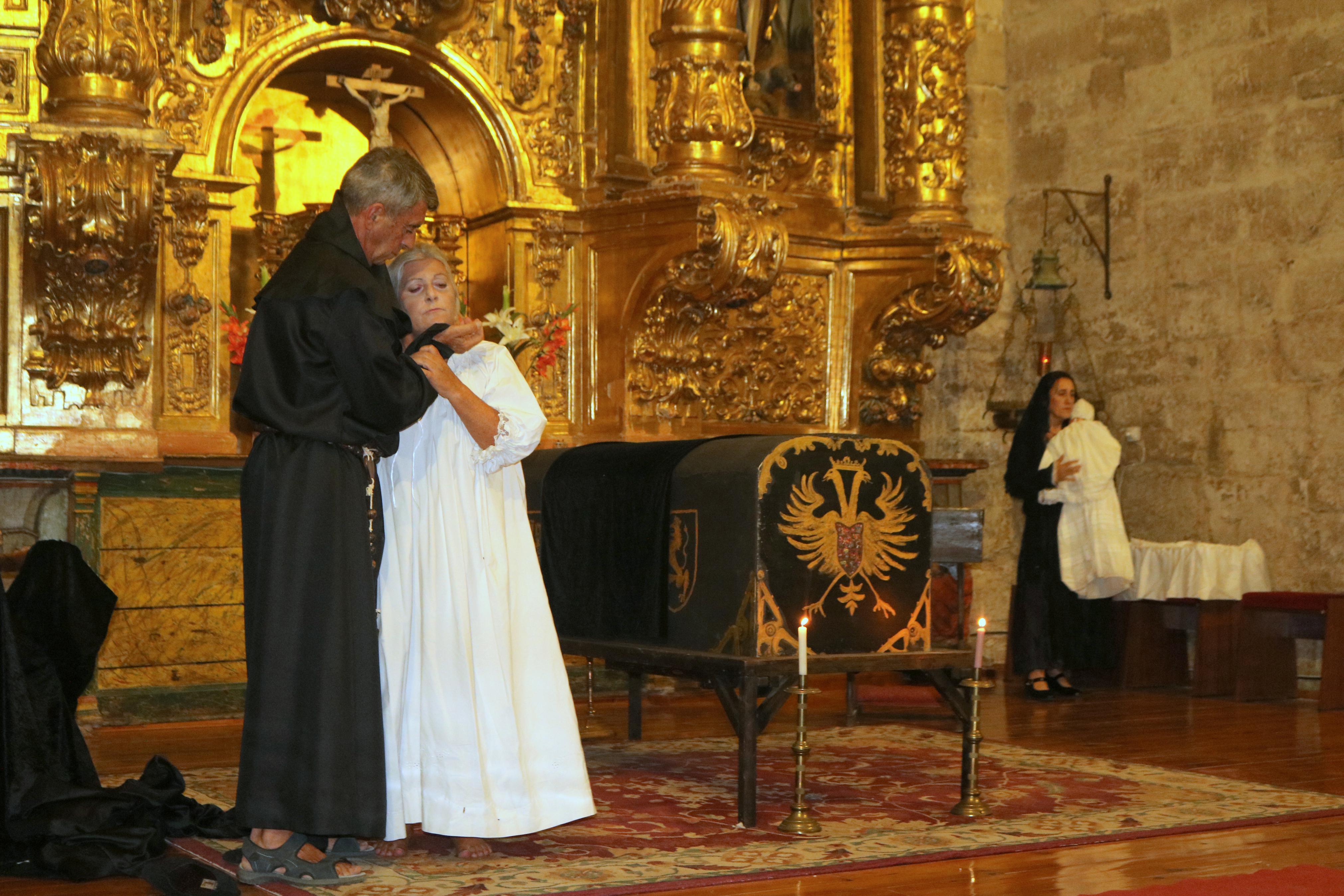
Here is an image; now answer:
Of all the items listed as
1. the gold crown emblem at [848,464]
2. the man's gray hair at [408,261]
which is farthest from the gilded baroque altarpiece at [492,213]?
the gold crown emblem at [848,464]

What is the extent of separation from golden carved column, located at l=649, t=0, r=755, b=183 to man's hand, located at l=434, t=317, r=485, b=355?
149 inches

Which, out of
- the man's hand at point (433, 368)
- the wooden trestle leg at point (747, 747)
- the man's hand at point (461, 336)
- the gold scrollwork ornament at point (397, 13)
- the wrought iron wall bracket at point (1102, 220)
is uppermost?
the gold scrollwork ornament at point (397, 13)

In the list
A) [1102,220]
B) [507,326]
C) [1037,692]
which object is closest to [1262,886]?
[507,326]

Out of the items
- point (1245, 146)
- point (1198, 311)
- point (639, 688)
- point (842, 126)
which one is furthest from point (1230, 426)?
point (639, 688)

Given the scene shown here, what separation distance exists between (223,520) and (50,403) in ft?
2.91

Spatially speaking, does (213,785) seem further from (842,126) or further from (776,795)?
(842,126)

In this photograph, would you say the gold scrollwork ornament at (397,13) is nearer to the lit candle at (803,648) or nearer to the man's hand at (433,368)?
the man's hand at (433,368)

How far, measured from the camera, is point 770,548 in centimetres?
505

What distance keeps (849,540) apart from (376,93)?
4.03 m

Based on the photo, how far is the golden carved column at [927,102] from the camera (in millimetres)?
8961

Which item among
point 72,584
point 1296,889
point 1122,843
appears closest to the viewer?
point 1296,889

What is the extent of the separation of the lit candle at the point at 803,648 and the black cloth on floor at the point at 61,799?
1.67m

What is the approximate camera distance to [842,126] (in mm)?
9188

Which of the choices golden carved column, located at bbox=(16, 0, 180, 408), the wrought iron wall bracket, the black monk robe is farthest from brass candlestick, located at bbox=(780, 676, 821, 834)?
the wrought iron wall bracket
